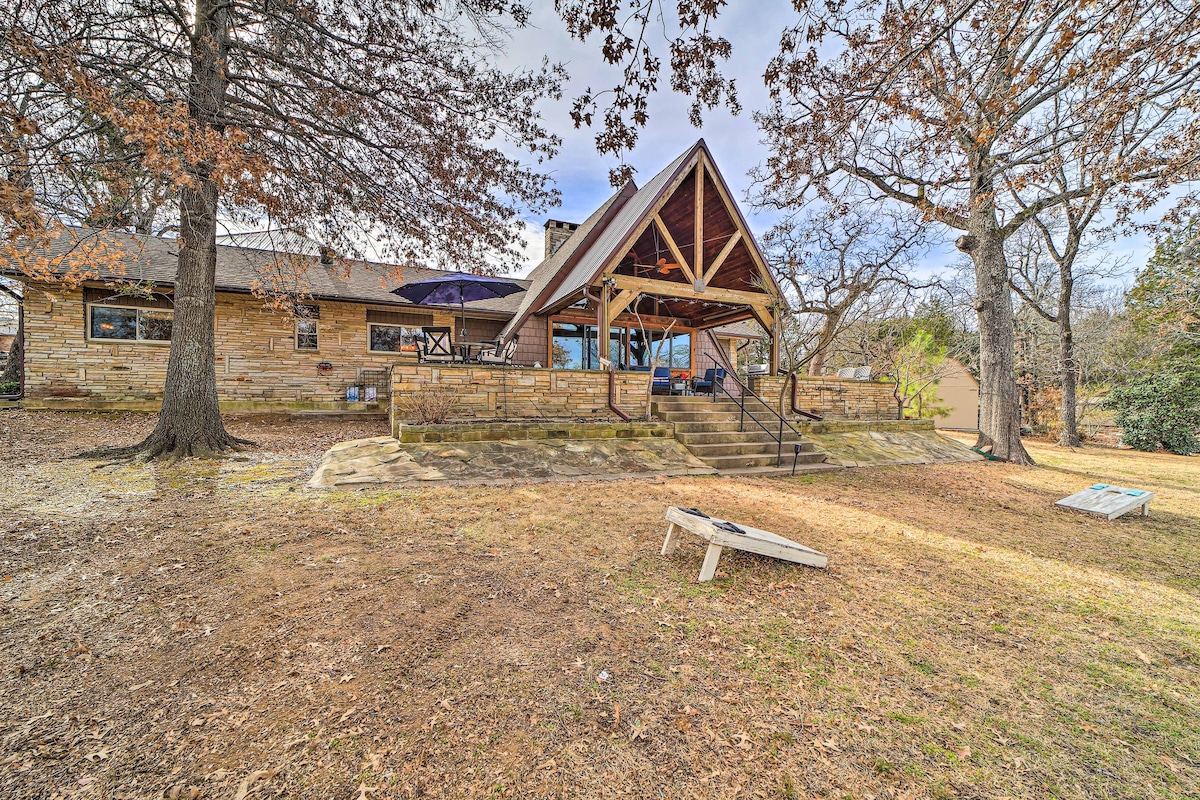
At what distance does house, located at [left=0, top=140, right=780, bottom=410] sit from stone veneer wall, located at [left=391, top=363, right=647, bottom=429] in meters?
0.27

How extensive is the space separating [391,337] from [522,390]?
762 cm

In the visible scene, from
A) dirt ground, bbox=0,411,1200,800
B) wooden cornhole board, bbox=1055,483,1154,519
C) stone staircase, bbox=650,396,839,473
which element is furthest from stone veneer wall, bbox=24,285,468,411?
wooden cornhole board, bbox=1055,483,1154,519

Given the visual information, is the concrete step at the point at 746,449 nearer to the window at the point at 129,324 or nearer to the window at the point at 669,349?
the window at the point at 669,349

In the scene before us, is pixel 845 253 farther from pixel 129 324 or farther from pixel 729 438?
pixel 129 324

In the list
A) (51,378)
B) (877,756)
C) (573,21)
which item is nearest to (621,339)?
(573,21)

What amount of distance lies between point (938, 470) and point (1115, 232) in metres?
7.04

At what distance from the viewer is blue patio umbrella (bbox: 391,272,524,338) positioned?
9.23 meters

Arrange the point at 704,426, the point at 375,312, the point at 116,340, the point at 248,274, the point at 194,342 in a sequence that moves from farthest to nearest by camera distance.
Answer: the point at 375,312 → the point at 248,274 → the point at 116,340 → the point at 704,426 → the point at 194,342

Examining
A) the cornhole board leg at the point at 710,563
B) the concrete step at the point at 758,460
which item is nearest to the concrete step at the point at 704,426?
the concrete step at the point at 758,460

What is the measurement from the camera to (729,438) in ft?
29.4

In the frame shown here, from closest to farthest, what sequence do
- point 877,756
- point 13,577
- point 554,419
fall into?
point 877,756
point 13,577
point 554,419

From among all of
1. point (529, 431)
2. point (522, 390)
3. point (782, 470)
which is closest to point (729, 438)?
point (782, 470)

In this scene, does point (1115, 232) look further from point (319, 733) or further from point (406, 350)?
point (406, 350)

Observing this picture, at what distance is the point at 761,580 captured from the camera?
362cm
